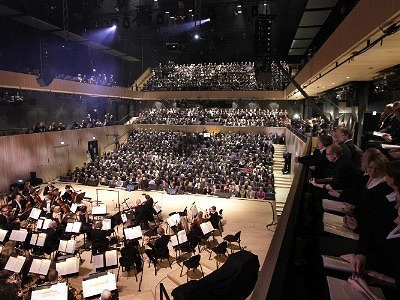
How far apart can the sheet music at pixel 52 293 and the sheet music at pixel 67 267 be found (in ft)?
3.69

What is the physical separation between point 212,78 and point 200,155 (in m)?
12.4

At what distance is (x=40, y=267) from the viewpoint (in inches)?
233

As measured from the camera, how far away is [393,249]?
1.96 m

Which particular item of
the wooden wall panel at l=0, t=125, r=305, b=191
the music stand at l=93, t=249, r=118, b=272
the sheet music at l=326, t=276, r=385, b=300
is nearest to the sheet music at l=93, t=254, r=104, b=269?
the music stand at l=93, t=249, r=118, b=272

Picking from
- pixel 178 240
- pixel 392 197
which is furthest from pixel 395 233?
pixel 178 240

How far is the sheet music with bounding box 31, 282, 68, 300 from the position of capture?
4.80 metres

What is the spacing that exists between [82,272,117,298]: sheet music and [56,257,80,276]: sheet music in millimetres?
914

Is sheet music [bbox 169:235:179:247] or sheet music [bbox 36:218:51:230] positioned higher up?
sheet music [bbox 36:218:51:230]

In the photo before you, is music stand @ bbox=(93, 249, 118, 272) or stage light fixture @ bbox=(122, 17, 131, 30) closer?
music stand @ bbox=(93, 249, 118, 272)

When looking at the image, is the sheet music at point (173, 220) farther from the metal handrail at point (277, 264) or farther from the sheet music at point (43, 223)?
the metal handrail at point (277, 264)

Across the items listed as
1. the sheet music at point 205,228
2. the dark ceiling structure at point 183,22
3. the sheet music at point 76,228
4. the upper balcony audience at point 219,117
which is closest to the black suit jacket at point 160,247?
the sheet music at point 205,228

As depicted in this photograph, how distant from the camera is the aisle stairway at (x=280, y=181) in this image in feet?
43.2

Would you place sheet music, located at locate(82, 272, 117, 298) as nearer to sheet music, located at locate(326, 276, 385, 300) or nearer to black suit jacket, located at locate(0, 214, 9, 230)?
black suit jacket, located at locate(0, 214, 9, 230)

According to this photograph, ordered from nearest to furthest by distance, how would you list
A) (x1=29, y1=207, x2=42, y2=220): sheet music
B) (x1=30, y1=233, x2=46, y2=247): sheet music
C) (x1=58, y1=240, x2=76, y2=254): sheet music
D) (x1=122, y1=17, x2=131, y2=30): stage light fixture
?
(x1=58, y1=240, x2=76, y2=254): sheet music, (x1=30, y1=233, x2=46, y2=247): sheet music, (x1=29, y1=207, x2=42, y2=220): sheet music, (x1=122, y1=17, x2=131, y2=30): stage light fixture
